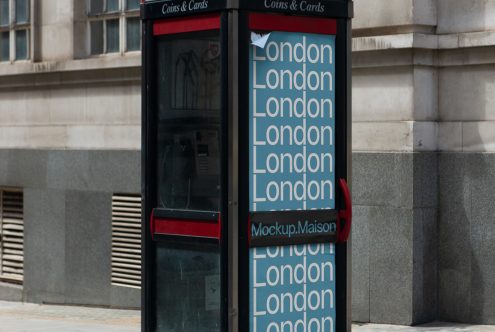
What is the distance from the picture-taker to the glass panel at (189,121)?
815 cm

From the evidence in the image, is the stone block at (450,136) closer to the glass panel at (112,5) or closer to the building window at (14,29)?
the glass panel at (112,5)

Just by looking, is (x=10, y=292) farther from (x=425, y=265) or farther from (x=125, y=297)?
(x=425, y=265)

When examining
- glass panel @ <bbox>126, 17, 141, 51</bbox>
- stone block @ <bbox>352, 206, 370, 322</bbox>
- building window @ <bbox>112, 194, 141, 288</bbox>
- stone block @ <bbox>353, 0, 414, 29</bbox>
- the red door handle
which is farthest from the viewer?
glass panel @ <bbox>126, 17, 141, 51</bbox>

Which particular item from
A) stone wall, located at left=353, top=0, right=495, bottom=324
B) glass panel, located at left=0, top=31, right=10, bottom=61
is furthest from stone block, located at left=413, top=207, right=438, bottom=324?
glass panel, located at left=0, top=31, right=10, bottom=61

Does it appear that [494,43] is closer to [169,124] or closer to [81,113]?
[169,124]

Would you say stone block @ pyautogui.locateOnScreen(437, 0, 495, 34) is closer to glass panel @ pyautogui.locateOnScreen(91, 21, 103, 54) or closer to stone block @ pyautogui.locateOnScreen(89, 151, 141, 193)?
stone block @ pyautogui.locateOnScreen(89, 151, 141, 193)

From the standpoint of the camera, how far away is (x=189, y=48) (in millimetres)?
8289

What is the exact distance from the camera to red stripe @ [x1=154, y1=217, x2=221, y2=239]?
8.12 metres

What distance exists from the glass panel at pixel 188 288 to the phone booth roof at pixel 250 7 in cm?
162

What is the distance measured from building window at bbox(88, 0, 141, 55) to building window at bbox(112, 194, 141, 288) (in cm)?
202

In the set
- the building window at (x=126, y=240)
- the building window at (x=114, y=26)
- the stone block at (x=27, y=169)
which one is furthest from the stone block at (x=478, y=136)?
the stone block at (x=27, y=169)

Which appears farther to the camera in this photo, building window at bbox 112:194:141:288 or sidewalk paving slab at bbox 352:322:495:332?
building window at bbox 112:194:141:288

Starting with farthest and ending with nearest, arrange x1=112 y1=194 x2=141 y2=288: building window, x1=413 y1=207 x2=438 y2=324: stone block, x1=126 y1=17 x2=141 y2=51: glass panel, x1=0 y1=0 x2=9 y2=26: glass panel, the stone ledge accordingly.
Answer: x1=0 y1=0 x2=9 y2=26: glass panel
x1=126 y1=17 x2=141 y2=51: glass panel
x1=112 y1=194 x2=141 y2=288: building window
x1=413 y1=207 x2=438 y2=324: stone block
the stone ledge

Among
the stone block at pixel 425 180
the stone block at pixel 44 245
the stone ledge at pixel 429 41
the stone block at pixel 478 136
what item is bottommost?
the stone block at pixel 44 245
